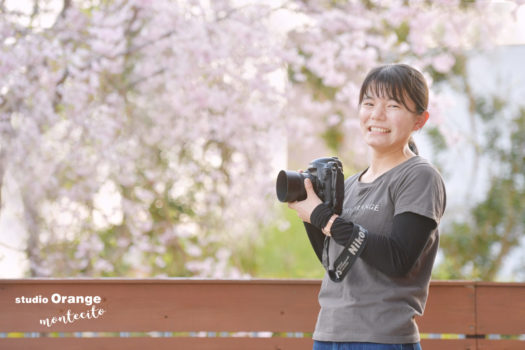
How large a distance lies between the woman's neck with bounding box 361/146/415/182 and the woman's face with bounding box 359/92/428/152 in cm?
2

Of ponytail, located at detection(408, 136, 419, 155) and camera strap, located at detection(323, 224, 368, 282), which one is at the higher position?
ponytail, located at detection(408, 136, 419, 155)

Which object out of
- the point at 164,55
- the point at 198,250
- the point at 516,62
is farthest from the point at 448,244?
the point at 164,55

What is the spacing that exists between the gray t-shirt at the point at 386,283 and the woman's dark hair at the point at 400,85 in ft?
0.41

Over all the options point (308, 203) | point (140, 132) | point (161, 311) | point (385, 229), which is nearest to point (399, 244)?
point (385, 229)

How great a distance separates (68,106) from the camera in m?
4.05

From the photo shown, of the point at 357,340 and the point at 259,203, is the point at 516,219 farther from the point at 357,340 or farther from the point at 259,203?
the point at 357,340

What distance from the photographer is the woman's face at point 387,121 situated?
1251 mm

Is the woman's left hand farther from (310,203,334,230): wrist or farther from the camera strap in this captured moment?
the camera strap

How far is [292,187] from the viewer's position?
1.26 metres

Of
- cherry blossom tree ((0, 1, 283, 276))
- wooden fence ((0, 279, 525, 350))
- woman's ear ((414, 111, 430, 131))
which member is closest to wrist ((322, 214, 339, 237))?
woman's ear ((414, 111, 430, 131))

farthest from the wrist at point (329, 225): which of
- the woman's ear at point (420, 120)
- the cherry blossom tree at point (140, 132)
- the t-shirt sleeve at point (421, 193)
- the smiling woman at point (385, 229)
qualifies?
the cherry blossom tree at point (140, 132)

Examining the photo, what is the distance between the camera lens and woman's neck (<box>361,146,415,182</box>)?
130 centimetres

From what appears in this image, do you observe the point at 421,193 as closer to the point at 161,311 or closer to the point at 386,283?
the point at 386,283

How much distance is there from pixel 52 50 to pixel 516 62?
3839mm
